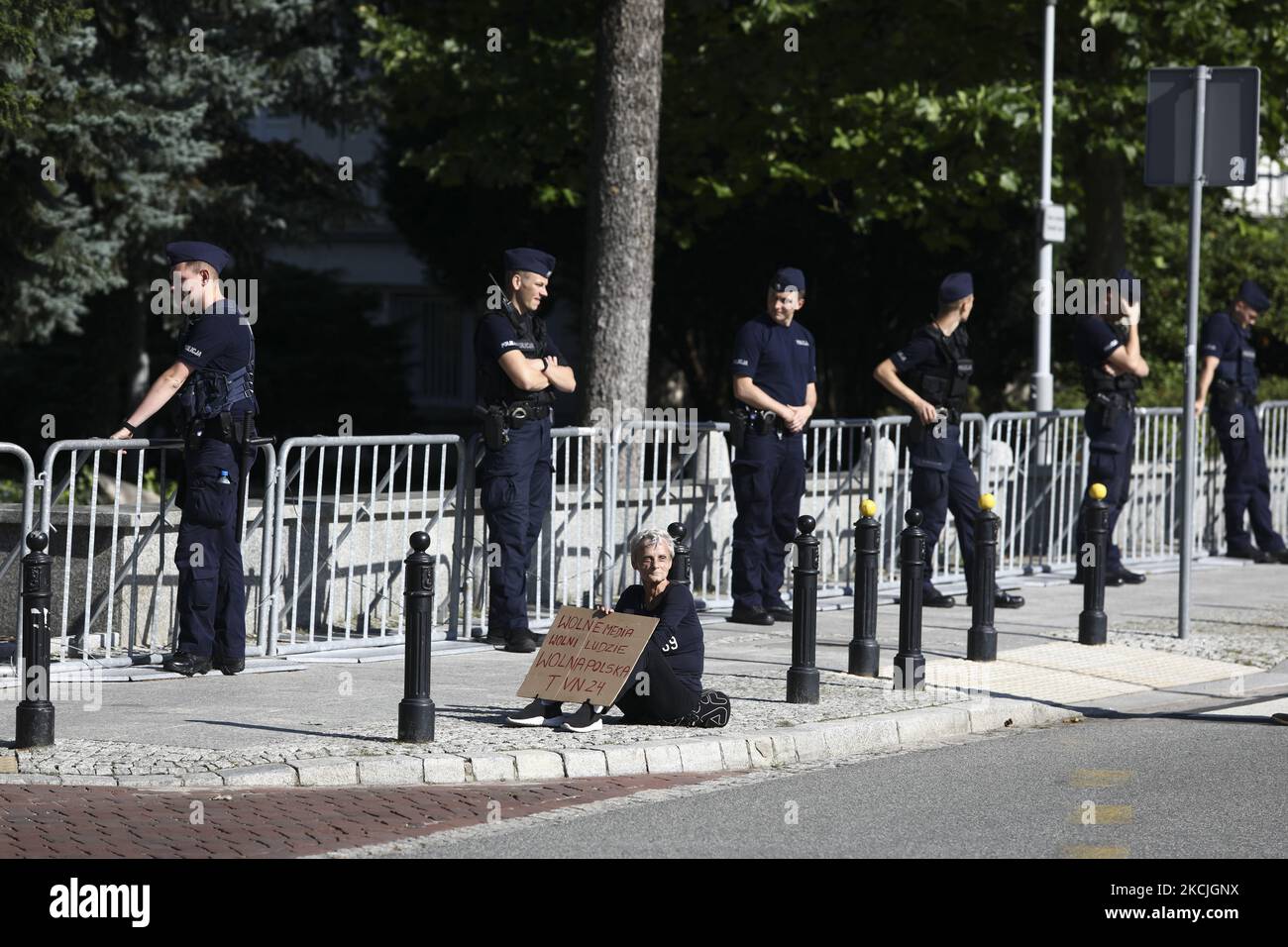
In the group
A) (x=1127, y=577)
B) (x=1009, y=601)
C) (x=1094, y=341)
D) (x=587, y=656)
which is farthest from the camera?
(x=1127, y=577)

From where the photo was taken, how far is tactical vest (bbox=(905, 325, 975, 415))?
12.7 m

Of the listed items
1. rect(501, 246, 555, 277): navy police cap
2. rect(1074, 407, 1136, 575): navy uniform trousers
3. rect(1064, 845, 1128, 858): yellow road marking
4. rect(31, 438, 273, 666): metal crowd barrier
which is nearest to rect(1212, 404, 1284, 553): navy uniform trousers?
rect(1074, 407, 1136, 575): navy uniform trousers

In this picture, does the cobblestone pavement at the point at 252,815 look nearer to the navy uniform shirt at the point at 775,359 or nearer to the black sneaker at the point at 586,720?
the black sneaker at the point at 586,720

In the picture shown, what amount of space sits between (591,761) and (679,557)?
1558 millimetres

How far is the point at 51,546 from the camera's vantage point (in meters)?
10.7

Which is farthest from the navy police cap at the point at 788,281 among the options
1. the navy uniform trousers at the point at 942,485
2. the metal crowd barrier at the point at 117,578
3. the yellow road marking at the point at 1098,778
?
the yellow road marking at the point at 1098,778

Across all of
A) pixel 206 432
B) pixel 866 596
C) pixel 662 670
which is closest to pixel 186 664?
pixel 206 432

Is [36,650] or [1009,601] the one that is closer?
[36,650]

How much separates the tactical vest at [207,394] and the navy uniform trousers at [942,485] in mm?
4729

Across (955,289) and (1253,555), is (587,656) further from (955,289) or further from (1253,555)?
(1253,555)

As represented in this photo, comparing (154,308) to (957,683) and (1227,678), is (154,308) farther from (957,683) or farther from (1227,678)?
(1227,678)

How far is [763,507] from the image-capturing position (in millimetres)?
12102

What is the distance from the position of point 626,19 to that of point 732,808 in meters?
7.85

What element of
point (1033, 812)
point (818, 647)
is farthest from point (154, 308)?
point (1033, 812)
